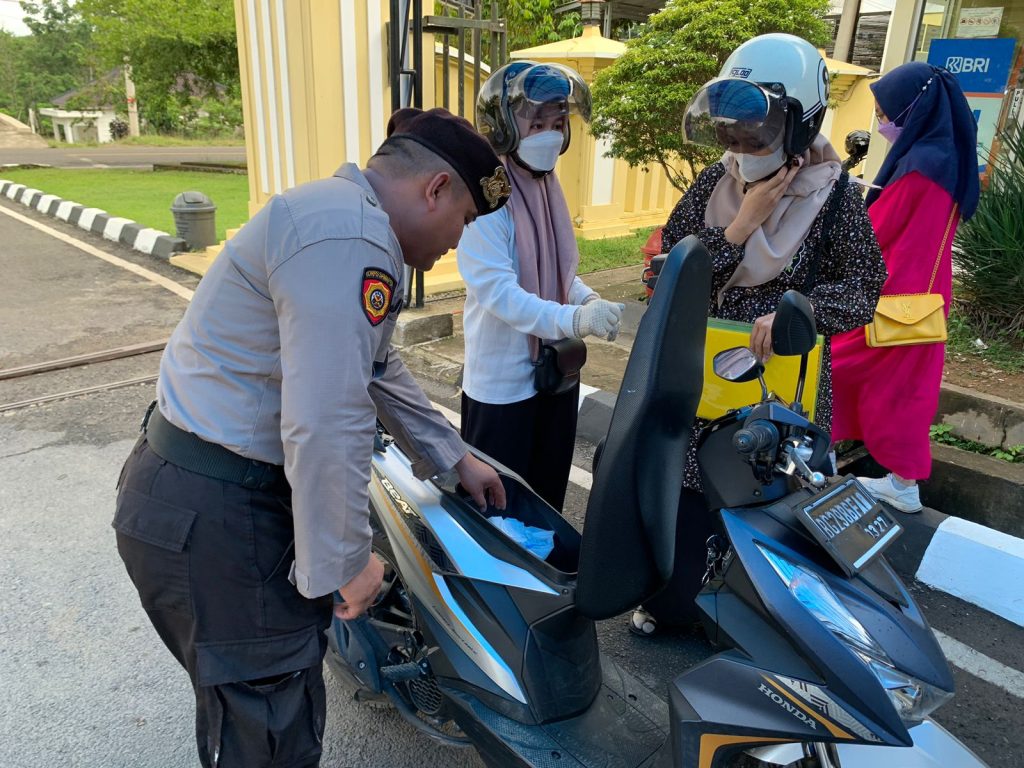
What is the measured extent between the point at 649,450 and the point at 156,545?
2.97ft

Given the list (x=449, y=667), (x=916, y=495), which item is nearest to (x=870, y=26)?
(x=916, y=495)

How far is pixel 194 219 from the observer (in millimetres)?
8000

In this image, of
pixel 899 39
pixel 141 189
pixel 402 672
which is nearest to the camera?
pixel 402 672

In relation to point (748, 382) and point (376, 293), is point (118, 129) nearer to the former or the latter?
point (748, 382)

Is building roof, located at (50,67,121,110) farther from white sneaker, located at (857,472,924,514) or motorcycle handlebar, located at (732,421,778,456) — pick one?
motorcycle handlebar, located at (732,421,778,456)

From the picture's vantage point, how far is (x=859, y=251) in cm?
211

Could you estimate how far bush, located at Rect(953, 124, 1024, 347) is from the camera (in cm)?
414

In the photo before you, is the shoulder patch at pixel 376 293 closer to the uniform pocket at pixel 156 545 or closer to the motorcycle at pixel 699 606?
the motorcycle at pixel 699 606

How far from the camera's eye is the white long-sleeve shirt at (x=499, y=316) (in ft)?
6.95

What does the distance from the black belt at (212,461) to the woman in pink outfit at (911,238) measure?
2.38 m

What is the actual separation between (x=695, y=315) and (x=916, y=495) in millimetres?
2079

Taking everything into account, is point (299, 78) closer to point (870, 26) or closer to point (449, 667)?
point (449, 667)

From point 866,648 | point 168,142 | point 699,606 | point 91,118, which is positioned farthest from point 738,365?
point 91,118

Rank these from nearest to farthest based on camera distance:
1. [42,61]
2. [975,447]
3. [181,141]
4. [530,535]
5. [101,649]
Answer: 1. [530,535]
2. [101,649]
3. [975,447]
4. [181,141]
5. [42,61]
